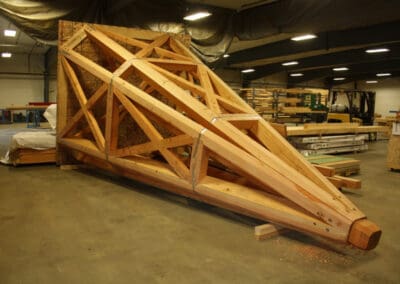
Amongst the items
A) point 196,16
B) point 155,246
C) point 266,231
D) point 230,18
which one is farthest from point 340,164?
point 230,18

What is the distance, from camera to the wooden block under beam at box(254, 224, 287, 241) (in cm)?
321

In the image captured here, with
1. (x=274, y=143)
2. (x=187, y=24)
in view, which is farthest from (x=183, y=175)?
(x=187, y=24)

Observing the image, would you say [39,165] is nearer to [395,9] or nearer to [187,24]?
[187,24]

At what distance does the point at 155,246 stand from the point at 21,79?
65.0 ft

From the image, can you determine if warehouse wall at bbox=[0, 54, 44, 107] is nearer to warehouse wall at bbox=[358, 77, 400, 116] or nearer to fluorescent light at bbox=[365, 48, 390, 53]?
fluorescent light at bbox=[365, 48, 390, 53]

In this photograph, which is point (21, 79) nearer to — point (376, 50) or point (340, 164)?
point (376, 50)

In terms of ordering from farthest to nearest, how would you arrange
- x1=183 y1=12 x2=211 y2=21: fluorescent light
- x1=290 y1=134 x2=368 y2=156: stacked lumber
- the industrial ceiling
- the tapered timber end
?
x1=290 y1=134 x2=368 y2=156: stacked lumber
x1=183 y1=12 x2=211 y2=21: fluorescent light
the industrial ceiling
the tapered timber end

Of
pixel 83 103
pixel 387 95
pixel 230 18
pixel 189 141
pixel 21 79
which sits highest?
pixel 230 18

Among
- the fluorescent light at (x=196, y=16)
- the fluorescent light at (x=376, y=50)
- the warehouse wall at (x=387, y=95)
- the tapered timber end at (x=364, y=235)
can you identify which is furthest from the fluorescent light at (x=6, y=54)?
the warehouse wall at (x=387, y=95)

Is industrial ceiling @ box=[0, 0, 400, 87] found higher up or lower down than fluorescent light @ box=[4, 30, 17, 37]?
lower down

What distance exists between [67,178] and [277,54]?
390 inches

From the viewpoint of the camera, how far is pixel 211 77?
5.23 m

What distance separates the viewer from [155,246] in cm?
301

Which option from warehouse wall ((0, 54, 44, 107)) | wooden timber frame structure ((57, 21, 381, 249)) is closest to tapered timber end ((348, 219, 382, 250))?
wooden timber frame structure ((57, 21, 381, 249))
